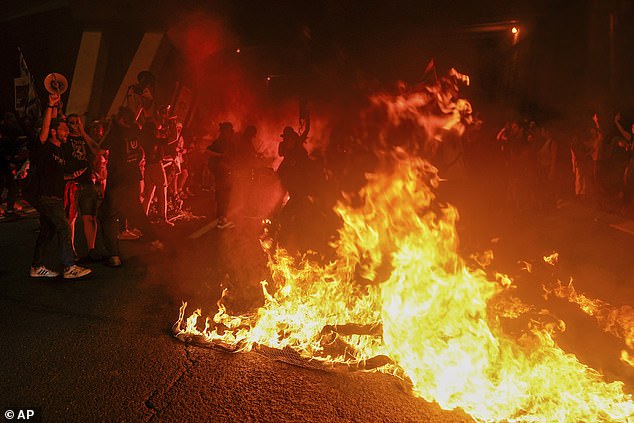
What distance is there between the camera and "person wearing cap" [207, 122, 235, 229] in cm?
891

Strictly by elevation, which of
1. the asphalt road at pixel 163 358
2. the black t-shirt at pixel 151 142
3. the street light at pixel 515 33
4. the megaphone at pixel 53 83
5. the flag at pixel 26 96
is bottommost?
the asphalt road at pixel 163 358

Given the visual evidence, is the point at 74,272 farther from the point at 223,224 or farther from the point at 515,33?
the point at 515,33

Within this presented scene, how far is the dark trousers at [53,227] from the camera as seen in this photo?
549cm

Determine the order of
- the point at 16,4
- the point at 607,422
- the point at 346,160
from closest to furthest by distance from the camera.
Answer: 1. the point at 607,422
2. the point at 346,160
3. the point at 16,4

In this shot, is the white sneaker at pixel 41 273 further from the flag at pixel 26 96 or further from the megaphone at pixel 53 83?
the flag at pixel 26 96

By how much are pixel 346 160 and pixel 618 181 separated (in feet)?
23.7

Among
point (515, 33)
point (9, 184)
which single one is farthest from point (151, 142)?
point (515, 33)

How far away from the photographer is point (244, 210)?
1093 centimetres

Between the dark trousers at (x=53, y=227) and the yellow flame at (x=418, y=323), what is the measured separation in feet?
7.06

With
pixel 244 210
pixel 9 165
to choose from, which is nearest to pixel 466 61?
pixel 244 210

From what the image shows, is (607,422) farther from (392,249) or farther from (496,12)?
(496,12)

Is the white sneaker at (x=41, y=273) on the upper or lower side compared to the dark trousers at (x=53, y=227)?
lower

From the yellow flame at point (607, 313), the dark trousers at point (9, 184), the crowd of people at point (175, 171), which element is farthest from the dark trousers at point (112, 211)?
the yellow flame at point (607, 313)
